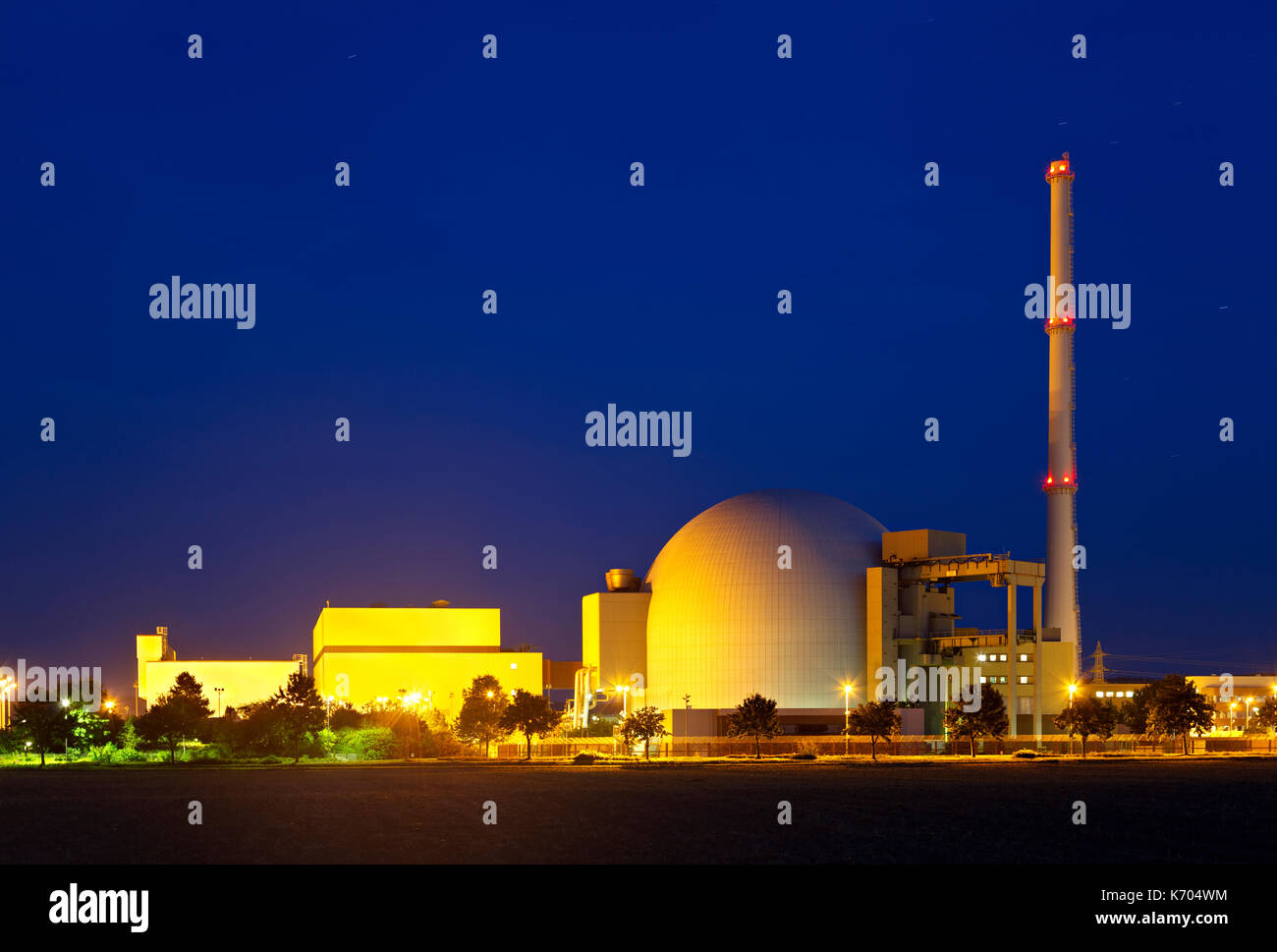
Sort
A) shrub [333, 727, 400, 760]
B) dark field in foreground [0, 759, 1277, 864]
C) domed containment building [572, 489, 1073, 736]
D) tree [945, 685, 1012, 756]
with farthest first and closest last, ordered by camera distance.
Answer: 1. domed containment building [572, 489, 1073, 736]
2. tree [945, 685, 1012, 756]
3. shrub [333, 727, 400, 760]
4. dark field in foreground [0, 759, 1277, 864]

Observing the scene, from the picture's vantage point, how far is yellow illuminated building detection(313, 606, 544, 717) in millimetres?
136125

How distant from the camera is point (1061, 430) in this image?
133125 mm

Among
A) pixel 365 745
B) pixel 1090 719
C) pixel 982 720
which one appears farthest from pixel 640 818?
pixel 1090 719

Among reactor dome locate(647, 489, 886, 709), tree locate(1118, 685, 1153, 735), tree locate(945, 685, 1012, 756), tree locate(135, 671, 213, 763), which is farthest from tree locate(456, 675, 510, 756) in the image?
tree locate(1118, 685, 1153, 735)

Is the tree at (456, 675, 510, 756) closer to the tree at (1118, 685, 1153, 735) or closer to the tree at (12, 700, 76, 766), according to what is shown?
the tree at (12, 700, 76, 766)

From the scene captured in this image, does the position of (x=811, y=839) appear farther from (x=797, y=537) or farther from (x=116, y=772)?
(x=797, y=537)

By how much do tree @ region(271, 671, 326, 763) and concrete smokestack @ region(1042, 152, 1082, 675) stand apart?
252 feet

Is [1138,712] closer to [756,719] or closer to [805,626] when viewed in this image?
[805,626]

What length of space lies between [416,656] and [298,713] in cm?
5206

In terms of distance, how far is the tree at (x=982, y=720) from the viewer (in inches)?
3757

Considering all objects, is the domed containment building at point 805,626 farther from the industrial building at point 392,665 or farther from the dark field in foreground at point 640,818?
the dark field in foreground at point 640,818

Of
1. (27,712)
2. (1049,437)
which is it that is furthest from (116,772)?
(1049,437)

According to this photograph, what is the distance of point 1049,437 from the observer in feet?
442
